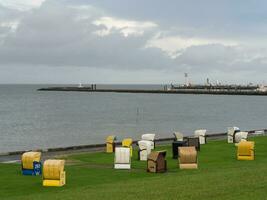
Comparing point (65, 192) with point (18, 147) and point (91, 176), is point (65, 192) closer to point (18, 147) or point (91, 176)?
point (91, 176)

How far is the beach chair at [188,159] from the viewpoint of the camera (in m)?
22.1

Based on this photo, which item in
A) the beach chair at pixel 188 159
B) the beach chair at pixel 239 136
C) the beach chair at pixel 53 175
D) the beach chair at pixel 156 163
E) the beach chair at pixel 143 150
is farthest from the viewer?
the beach chair at pixel 239 136

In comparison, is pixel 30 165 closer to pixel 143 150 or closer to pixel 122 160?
pixel 122 160

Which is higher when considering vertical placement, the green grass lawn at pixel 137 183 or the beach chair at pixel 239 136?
the beach chair at pixel 239 136

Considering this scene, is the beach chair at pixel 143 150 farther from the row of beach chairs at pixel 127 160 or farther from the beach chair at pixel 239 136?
the beach chair at pixel 239 136

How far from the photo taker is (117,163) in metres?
22.4

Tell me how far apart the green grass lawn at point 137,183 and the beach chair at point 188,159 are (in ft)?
1.22

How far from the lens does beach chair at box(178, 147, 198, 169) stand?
22.1m

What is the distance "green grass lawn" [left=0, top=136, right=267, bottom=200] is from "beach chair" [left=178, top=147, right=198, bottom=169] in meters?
0.37

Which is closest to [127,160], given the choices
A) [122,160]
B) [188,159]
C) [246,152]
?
[122,160]

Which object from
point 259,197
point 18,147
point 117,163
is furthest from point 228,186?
point 18,147

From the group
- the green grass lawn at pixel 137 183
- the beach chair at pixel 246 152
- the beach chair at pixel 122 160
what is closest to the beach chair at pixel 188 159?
the green grass lawn at pixel 137 183

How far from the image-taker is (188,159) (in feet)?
72.7

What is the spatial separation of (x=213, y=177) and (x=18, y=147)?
3497 centimetres
